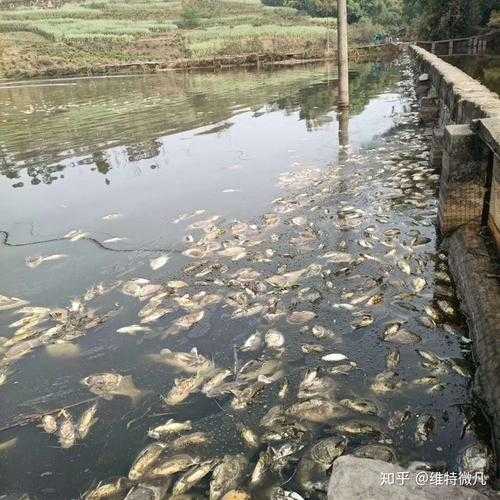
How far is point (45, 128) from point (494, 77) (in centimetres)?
1595

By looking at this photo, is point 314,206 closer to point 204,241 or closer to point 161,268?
point 204,241

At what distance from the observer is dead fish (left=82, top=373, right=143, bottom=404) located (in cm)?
337

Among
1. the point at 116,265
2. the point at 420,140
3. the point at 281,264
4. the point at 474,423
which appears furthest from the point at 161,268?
the point at 420,140

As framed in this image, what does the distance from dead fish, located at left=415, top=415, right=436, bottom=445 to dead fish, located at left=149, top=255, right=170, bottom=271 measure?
3.46 m

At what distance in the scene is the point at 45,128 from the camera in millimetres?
15461

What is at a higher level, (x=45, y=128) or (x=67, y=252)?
(x=45, y=128)

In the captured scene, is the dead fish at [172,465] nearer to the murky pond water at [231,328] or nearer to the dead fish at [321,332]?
the murky pond water at [231,328]

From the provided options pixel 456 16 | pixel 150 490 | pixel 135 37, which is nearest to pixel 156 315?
pixel 150 490

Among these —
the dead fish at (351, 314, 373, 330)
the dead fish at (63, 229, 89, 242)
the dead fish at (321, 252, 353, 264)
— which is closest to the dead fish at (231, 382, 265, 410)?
the dead fish at (351, 314, 373, 330)

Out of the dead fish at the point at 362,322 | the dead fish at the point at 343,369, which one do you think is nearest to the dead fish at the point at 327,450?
the dead fish at the point at 343,369

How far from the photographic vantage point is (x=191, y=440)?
2.88 meters

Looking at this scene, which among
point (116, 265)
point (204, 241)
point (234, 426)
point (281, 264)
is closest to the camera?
point (234, 426)

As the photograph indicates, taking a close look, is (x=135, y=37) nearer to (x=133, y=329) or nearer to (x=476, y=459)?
(x=133, y=329)

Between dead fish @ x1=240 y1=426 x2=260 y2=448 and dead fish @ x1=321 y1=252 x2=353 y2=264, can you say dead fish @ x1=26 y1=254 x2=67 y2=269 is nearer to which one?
dead fish @ x1=321 y1=252 x2=353 y2=264
